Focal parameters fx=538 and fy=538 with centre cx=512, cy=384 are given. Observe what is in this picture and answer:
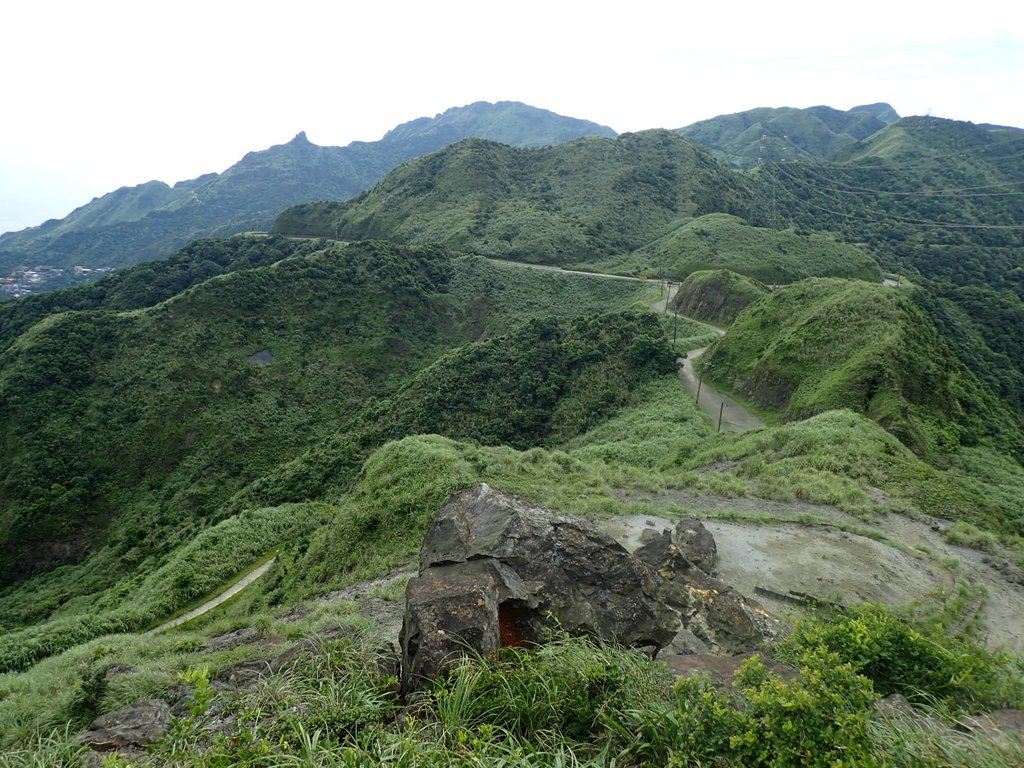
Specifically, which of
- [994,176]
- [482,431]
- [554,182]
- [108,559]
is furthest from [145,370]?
[994,176]

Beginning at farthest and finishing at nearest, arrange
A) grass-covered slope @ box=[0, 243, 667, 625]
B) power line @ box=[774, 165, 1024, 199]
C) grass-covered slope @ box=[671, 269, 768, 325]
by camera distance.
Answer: power line @ box=[774, 165, 1024, 199] → grass-covered slope @ box=[671, 269, 768, 325] → grass-covered slope @ box=[0, 243, 667, 625]

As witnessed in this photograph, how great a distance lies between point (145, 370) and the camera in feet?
156

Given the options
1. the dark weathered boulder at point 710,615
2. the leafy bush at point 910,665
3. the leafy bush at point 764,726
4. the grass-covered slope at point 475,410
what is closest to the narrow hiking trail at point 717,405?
the grass-covered slope at point 475,410

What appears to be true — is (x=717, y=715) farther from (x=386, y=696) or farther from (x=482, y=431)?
(x=482, y=431)

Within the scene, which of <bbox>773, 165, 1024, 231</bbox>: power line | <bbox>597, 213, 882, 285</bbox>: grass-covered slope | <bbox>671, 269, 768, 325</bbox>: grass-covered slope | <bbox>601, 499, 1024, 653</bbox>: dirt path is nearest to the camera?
<bbox>601, 499, 1024, 653</bbox>: dirt path

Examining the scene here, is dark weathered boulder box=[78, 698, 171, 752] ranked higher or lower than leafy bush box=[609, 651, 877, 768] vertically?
lower

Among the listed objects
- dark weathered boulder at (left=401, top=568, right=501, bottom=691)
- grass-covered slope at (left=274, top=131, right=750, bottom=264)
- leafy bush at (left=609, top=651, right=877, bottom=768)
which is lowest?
dark weathered boulder at (left=401, top=568, right=501, bottom=691)

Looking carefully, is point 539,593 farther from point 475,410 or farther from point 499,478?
point 475,410

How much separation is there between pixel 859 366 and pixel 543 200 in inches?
3062

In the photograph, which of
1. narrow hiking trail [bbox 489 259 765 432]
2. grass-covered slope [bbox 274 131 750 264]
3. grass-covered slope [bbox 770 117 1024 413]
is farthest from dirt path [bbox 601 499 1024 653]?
grass-covered slope [bbox 274 131 750 264]

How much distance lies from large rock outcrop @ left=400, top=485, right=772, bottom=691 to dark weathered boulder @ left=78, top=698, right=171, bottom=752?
284 cm

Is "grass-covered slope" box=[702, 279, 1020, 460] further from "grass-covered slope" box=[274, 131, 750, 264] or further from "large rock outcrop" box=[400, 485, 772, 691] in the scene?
"grass-covered slope" box=[274, 131, 750, 264]

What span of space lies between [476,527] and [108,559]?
1362 inches

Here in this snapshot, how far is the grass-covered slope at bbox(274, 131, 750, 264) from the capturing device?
277 ft
